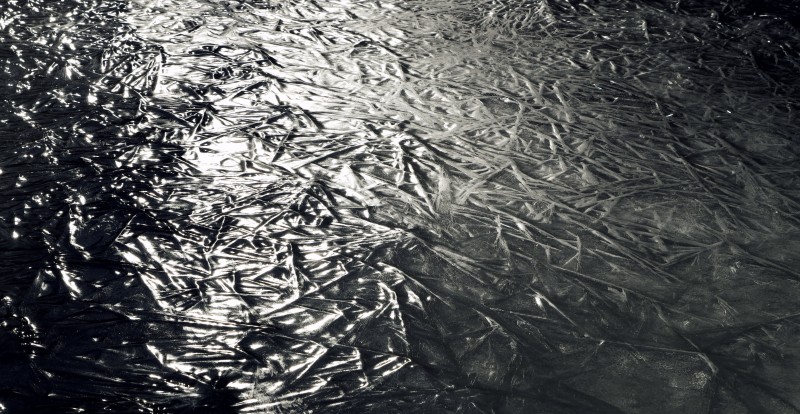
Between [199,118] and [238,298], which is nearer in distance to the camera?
[238,298]

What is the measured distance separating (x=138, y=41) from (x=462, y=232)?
166cm

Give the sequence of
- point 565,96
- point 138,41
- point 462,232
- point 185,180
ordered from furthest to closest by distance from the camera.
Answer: point 138,41, point 565,96, point 185,180, point 462,232

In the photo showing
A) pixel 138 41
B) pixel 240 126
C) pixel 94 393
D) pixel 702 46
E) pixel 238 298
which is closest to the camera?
pixel 94 393

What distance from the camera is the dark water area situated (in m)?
1.10

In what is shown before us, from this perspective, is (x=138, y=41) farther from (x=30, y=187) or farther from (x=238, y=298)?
(x=238, y=298)

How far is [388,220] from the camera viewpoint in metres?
1.51

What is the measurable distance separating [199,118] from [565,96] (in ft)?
4.19

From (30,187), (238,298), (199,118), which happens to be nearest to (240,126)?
(199,118)

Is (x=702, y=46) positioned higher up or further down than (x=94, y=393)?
further down

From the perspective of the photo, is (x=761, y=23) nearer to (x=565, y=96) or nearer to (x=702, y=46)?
(x=702, y=46)

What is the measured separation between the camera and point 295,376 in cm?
109

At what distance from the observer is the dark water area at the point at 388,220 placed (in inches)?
43.4

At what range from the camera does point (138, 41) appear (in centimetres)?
236

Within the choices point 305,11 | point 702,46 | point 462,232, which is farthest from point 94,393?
point 702,46
